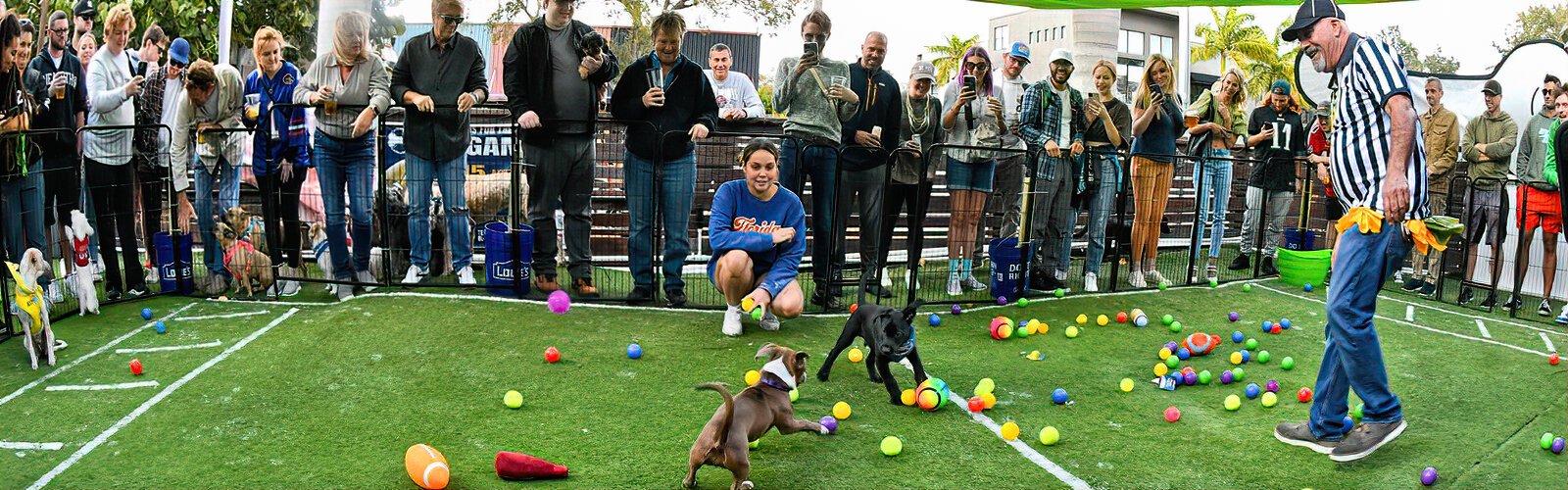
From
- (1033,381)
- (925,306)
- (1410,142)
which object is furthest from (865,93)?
(1410,142)

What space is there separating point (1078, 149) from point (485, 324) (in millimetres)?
4506

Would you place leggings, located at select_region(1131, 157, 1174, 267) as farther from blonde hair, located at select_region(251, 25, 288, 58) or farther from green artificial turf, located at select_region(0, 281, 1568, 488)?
blonde hair, located at select_region(251, 25, 288, 58)

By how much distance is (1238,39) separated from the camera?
127 feet

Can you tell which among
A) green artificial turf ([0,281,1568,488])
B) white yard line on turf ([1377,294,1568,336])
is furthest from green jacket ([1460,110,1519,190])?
green artificial turf ([0,281,1568,488])

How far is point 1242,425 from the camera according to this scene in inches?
191

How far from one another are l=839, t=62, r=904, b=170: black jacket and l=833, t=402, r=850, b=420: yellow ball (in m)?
2.91

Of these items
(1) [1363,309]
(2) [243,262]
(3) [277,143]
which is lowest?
(2) [243,262]

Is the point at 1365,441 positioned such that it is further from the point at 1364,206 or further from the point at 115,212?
the point at 115,212

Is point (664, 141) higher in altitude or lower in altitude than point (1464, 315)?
higher

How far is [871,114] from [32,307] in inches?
198

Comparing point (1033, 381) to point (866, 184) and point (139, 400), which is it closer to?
point (866, 184)

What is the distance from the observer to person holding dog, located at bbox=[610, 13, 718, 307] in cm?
691

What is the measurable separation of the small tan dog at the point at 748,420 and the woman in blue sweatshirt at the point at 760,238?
5.11 feet

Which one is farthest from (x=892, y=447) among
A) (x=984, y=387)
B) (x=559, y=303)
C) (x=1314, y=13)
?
(x=559, y=303)
